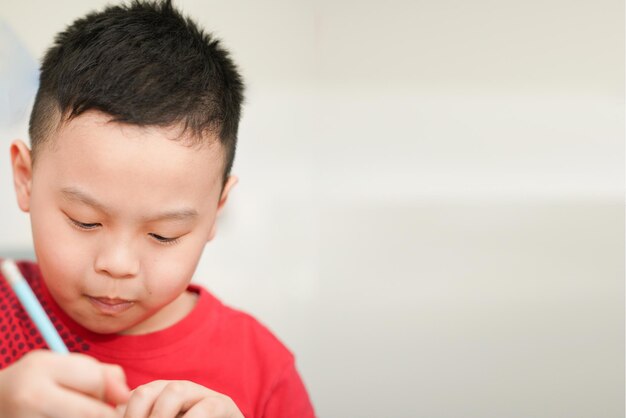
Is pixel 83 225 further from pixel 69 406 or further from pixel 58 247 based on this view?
pixel 69 406

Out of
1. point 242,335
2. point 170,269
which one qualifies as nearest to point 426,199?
point 242,335

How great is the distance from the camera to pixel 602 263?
92 centimetres

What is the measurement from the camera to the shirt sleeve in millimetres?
751

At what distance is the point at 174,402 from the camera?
53 cm

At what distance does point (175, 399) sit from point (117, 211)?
0.16m

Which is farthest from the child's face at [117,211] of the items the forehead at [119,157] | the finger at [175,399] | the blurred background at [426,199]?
the blurred background at [426,199]

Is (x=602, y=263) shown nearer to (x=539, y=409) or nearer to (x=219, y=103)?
(x=539, y=409)

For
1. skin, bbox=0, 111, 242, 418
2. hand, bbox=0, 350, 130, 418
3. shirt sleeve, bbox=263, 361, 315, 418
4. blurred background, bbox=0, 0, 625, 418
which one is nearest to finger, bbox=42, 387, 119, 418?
hand, bbox=0, 350, 130, 418

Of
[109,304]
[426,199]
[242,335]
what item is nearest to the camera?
[109,304]

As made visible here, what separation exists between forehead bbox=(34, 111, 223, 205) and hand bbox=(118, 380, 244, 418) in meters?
0.16

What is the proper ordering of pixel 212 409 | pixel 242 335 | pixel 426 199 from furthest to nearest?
pixel 426 199 < pixel 242 335 < pixel 212 409

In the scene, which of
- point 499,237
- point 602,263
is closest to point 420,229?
point 499,237

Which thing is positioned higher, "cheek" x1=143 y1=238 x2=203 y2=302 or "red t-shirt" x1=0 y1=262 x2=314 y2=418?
"cheek" x1=143 y1=238 x2=203 y2=302

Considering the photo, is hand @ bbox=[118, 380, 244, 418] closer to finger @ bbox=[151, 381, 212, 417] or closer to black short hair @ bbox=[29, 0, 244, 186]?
finger @ bbox=[151, 381, 212, 417]
